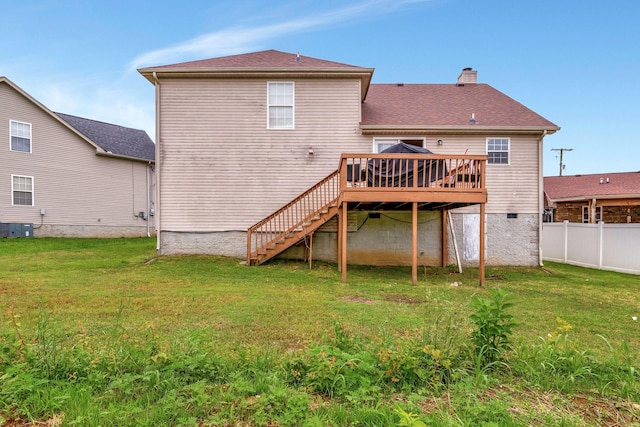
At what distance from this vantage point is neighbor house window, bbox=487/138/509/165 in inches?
428

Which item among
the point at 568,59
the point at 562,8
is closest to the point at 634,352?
the point at 562,8

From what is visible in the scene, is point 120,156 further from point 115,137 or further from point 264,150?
point 264,150

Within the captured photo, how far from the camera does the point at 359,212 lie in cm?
1073

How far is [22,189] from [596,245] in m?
22.2

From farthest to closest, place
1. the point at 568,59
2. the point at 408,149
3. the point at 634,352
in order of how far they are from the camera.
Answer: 1. the point at 568,59
2. the point at 408,149
3. the point at 634,352

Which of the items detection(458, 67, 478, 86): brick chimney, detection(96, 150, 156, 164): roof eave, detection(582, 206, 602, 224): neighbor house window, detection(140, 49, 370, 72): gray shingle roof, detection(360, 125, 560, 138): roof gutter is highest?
detection(458, 67, 478, 86): brick chimney

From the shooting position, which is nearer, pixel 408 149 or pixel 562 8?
pixel 408 149

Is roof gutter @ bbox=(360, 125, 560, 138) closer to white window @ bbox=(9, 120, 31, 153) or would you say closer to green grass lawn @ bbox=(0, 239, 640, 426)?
green grass lawn @ bbox=(0, 239, 640, 426)

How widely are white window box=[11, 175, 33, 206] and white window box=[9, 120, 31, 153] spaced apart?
1.24m

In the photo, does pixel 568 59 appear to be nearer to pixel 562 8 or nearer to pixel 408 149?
pixel 562 8

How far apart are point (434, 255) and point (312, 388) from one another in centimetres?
924

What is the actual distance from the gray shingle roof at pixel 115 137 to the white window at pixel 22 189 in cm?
347

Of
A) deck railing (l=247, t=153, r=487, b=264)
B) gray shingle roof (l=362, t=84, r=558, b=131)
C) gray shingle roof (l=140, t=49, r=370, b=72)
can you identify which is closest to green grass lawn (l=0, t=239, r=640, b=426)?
deck railing (l=247, t=153, r=487, b=264)

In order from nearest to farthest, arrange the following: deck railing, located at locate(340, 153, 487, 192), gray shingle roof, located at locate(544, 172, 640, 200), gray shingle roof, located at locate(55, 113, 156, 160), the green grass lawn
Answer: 1. the green grass lawn
2. deck railing, located at locate(340, 153, 487, 192)
3. gray shingle roof, located at locate(544, 172, 640, 200)
4. gray shingle roof, located at locate(55, 113, 156, 160)
